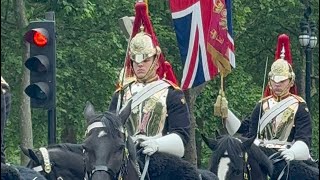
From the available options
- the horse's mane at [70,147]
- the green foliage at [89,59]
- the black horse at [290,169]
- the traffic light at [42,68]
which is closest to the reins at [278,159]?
the black horse at [290,169]

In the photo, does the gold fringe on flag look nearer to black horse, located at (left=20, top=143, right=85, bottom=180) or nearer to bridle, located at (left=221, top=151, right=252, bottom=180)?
bridle, located at (left=221, top=151, right=252, bottom=180)

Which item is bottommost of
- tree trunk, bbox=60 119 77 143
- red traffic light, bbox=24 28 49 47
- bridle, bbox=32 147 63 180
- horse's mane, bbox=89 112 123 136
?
tree trunk, bbox=60 119 77 143

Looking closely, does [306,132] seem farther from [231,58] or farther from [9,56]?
[9,56]

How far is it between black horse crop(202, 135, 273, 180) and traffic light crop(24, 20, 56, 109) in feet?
5.83

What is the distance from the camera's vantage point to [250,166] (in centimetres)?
1468

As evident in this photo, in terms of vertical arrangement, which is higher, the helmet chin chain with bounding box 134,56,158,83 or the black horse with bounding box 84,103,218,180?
the helmet chin chain with bounding box 134,56,158,83

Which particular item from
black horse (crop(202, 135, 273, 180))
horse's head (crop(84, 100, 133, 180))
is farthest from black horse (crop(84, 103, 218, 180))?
black horse (crop(202, 135, 273, 180))

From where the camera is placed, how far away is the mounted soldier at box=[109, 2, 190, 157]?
43.6 ft

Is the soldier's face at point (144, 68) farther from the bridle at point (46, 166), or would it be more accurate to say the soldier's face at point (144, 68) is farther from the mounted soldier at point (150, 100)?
the bridle at point (46, 166)

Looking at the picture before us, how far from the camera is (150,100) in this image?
1346 centimetres

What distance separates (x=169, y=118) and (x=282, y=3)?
1992 centimetres

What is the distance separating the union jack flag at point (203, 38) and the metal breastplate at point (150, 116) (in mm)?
3325

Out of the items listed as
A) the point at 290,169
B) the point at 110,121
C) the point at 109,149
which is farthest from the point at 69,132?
the point at 109,149

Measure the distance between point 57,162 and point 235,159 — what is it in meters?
2.23
